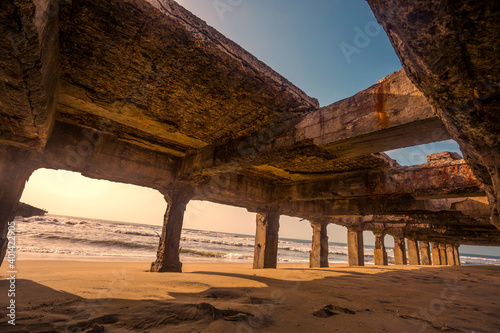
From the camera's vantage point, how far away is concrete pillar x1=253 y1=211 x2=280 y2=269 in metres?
8.16

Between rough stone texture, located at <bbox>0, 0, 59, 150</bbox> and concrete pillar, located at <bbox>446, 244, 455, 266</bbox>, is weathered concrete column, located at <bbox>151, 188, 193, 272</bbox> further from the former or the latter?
concrete pillar, located at <bbox>446, 244, 455, 266</bbox>

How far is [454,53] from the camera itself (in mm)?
1403

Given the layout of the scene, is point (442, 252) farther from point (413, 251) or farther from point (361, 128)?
point (361, 128)

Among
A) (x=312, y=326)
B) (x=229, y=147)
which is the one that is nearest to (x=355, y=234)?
(x=229, y=147)

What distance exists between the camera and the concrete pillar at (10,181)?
4.16 meters

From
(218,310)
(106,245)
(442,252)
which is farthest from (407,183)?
(442,252)

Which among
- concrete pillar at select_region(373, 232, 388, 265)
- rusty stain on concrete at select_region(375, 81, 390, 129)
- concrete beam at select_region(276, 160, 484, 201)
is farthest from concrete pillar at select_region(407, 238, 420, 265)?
rusty stain on concrete at select_region(375, 81, 390, 129)

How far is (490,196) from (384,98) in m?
2.12

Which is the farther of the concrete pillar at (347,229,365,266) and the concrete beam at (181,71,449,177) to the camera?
the concrete pillar at (347,229,365,266)

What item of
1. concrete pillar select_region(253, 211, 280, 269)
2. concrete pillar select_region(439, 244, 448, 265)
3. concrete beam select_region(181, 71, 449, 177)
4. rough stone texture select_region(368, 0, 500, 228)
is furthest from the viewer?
concrete pillar select_region(439, 244, 448, 265)

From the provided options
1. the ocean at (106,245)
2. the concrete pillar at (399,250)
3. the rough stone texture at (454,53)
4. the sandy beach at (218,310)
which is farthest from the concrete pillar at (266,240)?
the concrete pillar at (399,250)

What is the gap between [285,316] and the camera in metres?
2.56

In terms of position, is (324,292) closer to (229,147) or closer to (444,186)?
(229,147)

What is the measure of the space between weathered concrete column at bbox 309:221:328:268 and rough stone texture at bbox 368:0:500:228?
9359 mm
